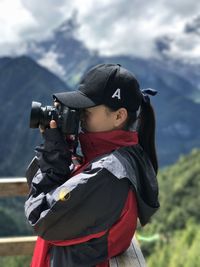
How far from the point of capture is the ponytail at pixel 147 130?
1.79 m

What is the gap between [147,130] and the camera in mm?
1808

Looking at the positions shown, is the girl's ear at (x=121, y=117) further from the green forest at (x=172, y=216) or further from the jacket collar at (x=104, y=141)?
the green forest at (x=172, y=216)

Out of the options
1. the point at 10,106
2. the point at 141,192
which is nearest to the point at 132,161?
the point at 141,192

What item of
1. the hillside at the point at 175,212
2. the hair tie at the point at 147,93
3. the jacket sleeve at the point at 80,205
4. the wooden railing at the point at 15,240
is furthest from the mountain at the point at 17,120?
the jacket sleeve at the point at 80,205

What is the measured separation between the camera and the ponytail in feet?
5.86

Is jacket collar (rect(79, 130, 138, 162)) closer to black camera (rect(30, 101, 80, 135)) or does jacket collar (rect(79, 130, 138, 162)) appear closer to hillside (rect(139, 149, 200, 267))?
black camera (rect(30, 101, 80, 135))

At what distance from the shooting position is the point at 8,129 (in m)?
104

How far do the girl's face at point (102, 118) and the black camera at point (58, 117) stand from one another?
6 cm

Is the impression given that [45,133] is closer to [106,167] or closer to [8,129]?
[106,167]

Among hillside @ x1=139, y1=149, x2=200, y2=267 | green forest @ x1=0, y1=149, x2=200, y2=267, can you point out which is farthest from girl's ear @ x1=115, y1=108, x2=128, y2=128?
hillside @ x1=139, y1=149, x2=200, y2=267

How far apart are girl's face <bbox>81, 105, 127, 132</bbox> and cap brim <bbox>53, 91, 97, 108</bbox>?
0.03m

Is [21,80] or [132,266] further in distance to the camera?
[21,80]

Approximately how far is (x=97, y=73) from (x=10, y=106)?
111 meters

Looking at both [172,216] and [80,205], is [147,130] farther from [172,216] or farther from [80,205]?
[172,216]
